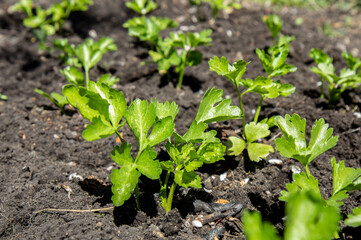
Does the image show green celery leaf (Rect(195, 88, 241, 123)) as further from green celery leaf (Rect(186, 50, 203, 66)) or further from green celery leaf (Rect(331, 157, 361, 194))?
green celery leaf (Rect(186, 50, 203, 66))

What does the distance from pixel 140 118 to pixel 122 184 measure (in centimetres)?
32

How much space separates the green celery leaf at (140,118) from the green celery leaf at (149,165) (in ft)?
0.34

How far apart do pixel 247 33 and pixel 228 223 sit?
7.14 feet

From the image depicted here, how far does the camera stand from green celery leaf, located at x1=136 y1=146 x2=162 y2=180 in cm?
142

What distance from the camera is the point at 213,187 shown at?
1.85 m

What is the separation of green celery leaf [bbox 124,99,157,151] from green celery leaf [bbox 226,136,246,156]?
21.9 inches

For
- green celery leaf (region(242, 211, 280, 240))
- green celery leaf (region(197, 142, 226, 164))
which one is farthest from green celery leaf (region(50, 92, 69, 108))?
green celery leaf (region(242, 211, 280, 240))

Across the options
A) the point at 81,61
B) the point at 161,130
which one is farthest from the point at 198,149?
the point at 81,61

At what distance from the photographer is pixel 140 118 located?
1.55 meters

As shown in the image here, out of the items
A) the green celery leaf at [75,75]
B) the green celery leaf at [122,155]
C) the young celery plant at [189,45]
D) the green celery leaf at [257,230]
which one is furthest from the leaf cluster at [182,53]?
the green celery leaf at [257,230]

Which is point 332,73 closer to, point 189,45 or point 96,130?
point 189,45

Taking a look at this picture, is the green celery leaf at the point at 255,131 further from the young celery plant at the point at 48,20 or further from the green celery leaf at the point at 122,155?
the young celery plant at the point at 48,20

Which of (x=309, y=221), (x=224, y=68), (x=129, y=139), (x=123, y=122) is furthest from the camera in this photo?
(x=129, y=139)

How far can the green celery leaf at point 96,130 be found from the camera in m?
1.41
